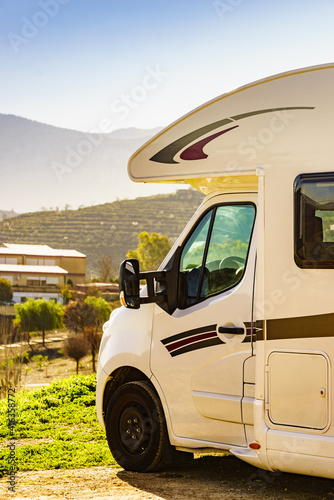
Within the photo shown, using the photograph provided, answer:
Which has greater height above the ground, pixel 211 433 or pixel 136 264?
pixel 136 264

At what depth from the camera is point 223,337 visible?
17.9ft

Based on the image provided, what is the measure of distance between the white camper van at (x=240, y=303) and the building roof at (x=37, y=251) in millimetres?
Result: 108005

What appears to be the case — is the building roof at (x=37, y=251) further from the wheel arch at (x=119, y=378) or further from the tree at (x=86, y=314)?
the wheel arch at (x=119, y=378)

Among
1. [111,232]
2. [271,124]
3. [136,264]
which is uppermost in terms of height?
[111,232]

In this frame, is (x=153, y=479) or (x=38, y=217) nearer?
(x=153, y=479)

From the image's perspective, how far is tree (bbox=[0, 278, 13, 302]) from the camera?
102 metres

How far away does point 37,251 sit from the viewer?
118 meters

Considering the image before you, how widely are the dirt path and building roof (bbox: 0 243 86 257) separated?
107627 millimetres

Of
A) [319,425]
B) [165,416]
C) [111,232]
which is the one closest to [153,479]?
[165,416]

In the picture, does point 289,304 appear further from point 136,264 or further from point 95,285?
point 95,285

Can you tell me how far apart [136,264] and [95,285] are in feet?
304

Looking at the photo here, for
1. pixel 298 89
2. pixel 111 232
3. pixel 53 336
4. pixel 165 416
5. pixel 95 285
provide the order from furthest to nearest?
pixel 111 232, pixel 95 285, pixel 53 336, pixel 165 416, pixel 298 89

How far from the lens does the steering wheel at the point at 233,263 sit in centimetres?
552

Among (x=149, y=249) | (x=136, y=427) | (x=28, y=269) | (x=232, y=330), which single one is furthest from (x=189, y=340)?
(x=28, y=269)
